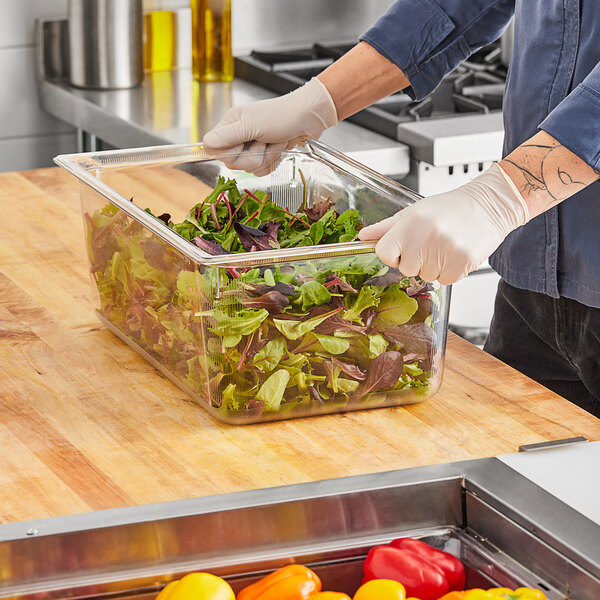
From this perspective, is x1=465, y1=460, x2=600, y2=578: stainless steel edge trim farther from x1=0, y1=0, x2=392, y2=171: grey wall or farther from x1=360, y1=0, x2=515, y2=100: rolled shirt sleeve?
x1=0, y1=0, x2=392, y2=171: grey wall

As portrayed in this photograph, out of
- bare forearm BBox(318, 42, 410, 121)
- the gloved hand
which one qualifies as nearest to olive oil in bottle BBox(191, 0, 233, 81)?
bare forearm BBox(318, 42, 410, 121)

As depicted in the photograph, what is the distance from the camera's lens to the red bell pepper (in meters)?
0.91

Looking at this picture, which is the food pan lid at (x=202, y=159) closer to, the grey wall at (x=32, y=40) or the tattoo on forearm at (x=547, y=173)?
the tattoo on forearm at (x=547, y=173)

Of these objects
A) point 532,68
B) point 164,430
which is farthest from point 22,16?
→ point 164,430

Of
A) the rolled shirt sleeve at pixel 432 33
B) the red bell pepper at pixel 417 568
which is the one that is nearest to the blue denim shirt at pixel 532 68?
the rolled shirt sleeve at pixel 432 33

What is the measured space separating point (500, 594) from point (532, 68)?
2.71 ft

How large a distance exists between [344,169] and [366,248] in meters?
0.30

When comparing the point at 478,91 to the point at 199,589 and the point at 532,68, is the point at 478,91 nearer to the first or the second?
the point at 532,68

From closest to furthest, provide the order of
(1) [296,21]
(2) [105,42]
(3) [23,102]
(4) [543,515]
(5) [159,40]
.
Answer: (4) [543,515]
(2) [105,42]
(3) [23,102]
(5) [159,40]
(1) [296,21]

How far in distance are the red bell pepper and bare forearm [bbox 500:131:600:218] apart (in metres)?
0.43

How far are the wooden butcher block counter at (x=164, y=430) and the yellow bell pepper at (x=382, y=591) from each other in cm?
19

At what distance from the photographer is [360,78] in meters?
1.60

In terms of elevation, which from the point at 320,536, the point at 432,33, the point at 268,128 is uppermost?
the point at 432,33

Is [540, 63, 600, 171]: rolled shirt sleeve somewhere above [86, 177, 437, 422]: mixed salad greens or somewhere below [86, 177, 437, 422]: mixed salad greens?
above
